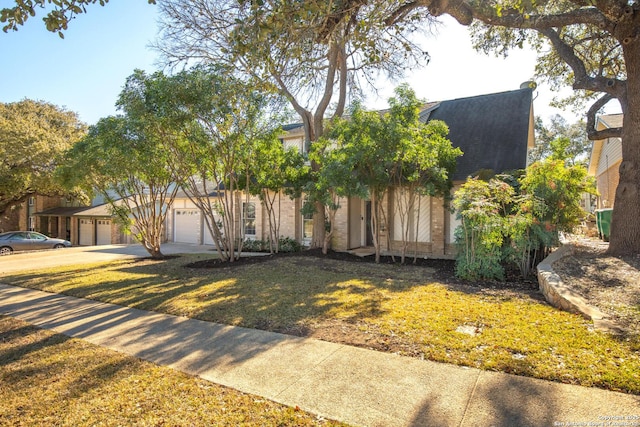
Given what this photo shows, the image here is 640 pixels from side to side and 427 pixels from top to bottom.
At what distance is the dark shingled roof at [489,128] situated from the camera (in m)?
12.2

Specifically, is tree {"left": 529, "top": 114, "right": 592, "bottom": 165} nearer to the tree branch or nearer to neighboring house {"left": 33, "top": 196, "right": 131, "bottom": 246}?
the tree branch

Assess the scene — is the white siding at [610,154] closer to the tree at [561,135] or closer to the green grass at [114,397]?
the tree at [561,135]

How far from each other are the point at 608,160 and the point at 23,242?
107ft

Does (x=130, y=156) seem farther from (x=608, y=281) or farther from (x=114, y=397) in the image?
(x=608, y=281)

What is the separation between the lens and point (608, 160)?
1984cm

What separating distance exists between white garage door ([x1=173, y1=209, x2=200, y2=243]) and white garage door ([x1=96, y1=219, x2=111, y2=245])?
6525 millimetres

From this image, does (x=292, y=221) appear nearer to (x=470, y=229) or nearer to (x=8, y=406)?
(x=470, y=229)

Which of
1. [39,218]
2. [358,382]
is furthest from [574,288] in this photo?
[39,218]

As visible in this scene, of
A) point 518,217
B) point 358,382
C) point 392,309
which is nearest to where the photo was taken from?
point 358,382

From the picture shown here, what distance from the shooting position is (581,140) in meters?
36.4

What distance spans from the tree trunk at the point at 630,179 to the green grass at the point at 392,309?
→ 3.84 m

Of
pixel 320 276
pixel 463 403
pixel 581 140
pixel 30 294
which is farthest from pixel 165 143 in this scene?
pixel 581 140

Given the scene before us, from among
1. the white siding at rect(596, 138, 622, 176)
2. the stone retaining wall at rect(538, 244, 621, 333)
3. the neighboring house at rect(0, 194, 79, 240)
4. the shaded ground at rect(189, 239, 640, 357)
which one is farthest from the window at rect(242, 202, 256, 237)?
the white siding at rect(596, 138, 622, 176)

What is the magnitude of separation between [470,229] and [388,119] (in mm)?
3873
